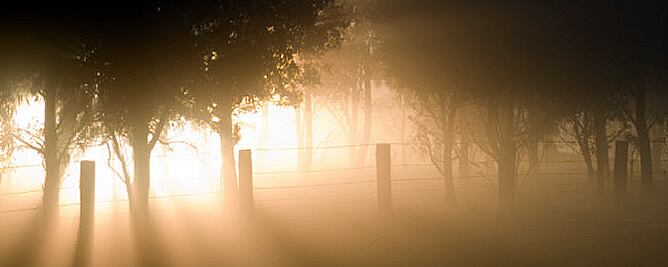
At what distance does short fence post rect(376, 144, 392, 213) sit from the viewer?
2481 cm

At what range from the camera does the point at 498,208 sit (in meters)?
28.1

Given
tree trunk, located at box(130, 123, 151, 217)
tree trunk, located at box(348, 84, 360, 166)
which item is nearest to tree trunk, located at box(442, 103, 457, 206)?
tree trunk, located at box(130, 123, 151, 217)

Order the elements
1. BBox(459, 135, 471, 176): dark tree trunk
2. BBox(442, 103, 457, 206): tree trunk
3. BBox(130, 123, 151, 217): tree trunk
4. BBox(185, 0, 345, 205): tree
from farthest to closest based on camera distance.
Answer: BBox(459, 135, 471, 176): dark tree trunk
BBox(442, 103, 457, 206): tree trunk
BBox(130, 123, 151, 217): tree trunk
BBox(185, 0, 345, 205): tree

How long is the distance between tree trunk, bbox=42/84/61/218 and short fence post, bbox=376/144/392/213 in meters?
8.18

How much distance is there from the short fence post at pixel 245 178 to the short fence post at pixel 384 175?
11.0ft

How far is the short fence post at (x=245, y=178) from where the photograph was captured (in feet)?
77.7

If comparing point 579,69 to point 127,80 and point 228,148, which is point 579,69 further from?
point 127,80

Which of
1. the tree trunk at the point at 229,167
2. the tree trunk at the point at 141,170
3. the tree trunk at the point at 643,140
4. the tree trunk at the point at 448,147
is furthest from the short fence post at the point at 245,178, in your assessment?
the tree trunk at the point at 643,140

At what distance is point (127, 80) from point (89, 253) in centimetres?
362

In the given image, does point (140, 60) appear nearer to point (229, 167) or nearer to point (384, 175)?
point (384, 175)

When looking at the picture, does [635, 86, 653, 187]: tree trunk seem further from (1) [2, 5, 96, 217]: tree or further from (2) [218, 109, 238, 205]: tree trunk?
(1) [2, 5, 96, 217]: tree

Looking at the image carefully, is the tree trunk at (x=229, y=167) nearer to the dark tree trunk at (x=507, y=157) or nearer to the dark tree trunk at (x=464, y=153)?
the dark tree trunk at (x=507, y=157)

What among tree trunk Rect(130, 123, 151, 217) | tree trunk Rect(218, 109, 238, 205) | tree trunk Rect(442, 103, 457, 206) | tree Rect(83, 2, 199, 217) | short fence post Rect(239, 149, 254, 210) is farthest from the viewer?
tree trunk Rect(442, 103, 457, 206)

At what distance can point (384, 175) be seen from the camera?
24938 millimetres
